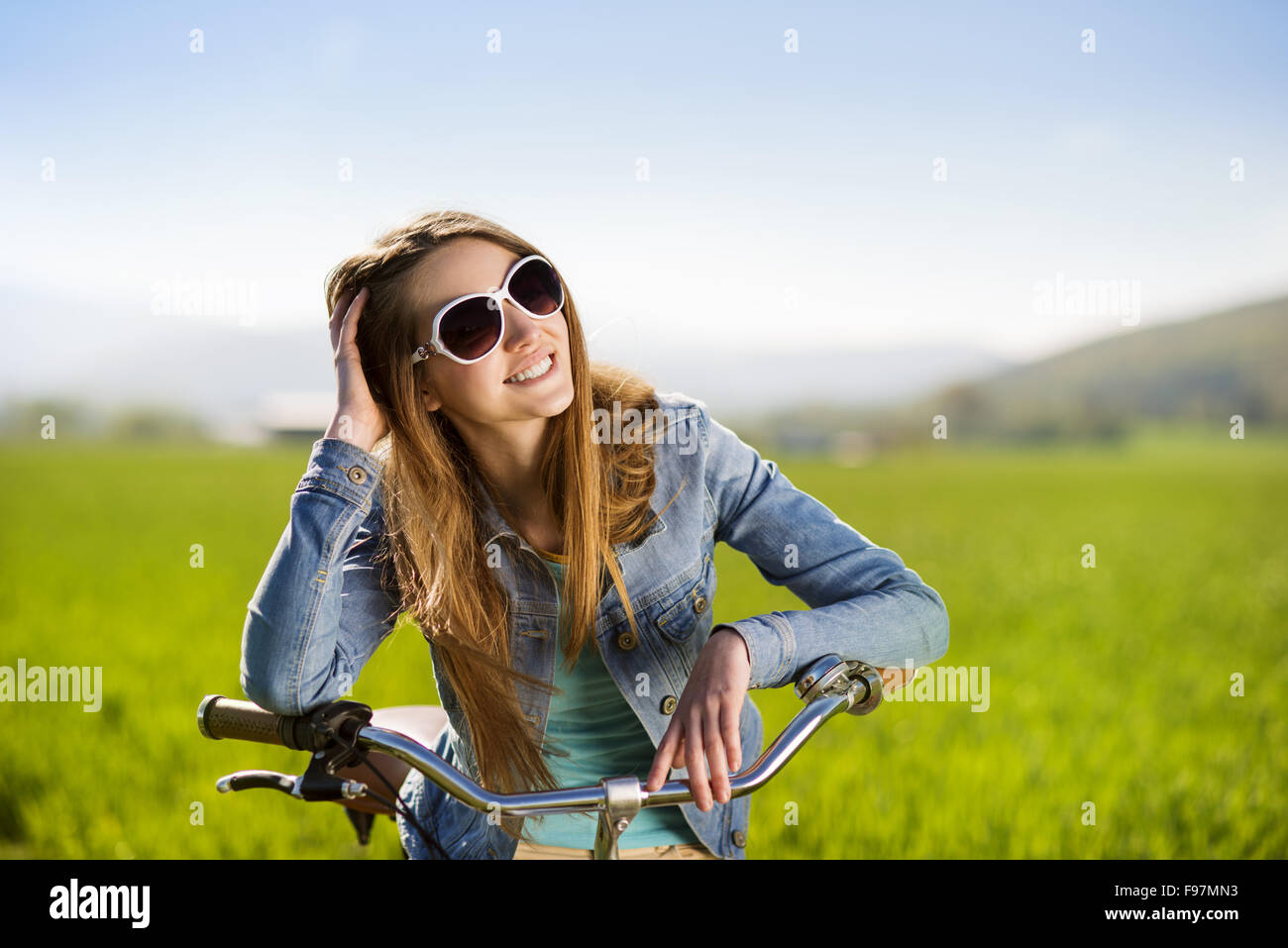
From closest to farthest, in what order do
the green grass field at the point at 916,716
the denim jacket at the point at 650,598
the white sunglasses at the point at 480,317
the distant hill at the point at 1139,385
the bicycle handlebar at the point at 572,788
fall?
the bicycle handlebar at the point at 572,788 → the denim jacket at the point at 650,598 → the white sunglasses at the point at 480,317 → the green grass field at the point at 916,716 → the distant hill at the point at 1139,385

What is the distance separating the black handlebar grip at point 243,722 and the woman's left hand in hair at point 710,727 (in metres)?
0.61

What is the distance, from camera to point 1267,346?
452 ft

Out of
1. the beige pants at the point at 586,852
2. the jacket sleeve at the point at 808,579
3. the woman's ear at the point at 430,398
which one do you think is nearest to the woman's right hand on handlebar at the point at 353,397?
the woman's ear at the point at 430,398

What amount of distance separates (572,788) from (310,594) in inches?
21.8

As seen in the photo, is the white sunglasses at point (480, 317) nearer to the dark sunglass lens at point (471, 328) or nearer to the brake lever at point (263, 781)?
the dark sunglass lens at point (471, 328)

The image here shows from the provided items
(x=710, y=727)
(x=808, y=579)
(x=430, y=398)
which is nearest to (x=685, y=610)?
(x=808, y=579)

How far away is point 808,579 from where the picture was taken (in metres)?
2.03

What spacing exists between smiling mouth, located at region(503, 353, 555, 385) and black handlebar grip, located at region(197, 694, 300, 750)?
720mm

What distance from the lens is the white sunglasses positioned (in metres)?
1.99

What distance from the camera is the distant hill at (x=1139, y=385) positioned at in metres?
115

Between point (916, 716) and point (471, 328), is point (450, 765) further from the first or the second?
point (916, 716)

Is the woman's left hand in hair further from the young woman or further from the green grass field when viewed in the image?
the green grass field
